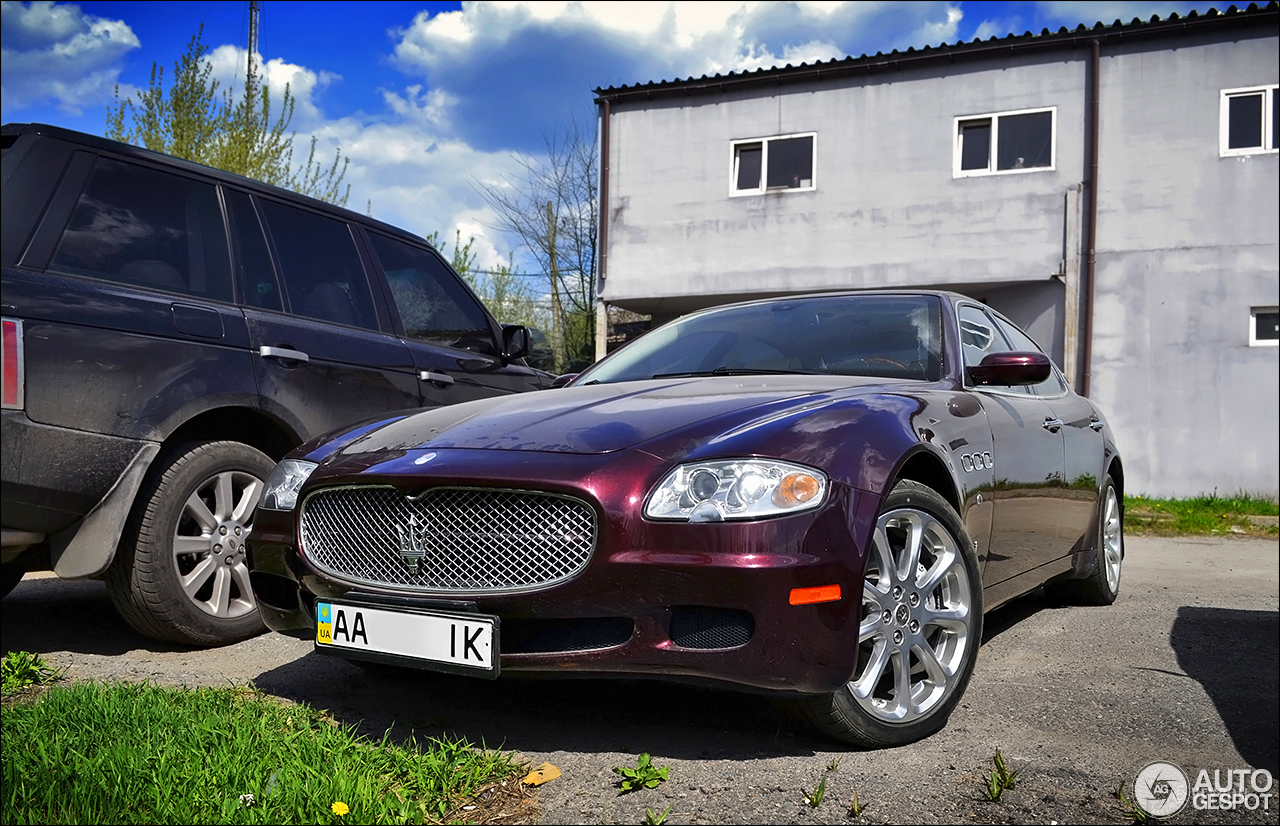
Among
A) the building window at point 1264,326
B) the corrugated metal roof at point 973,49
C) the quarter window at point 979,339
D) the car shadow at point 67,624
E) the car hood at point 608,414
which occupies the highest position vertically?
the corrugated metal roof at point 973,49

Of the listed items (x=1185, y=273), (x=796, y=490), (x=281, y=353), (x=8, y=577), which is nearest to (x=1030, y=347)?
(x=796, y=490)

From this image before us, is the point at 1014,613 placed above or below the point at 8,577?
below

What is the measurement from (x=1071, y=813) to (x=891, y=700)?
63cm

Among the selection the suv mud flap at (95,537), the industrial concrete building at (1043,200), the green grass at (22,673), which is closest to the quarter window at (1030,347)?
the suv mud flap at (95,537)

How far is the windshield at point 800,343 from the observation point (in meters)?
3.81

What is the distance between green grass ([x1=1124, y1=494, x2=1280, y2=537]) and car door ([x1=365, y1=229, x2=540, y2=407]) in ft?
22.3

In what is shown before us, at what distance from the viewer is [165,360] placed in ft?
12.5

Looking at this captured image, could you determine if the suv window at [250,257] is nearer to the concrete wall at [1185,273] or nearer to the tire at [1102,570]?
the tire at [1102,570]

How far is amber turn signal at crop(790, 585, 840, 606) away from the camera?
252cm

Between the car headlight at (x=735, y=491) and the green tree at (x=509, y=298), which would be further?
the green tree at (x=509, y=298)

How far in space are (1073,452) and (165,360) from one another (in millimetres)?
3790

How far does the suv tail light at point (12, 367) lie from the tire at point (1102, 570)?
4484mm

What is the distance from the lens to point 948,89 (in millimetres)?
13461

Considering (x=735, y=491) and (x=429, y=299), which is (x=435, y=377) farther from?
(x=735, y=491)
